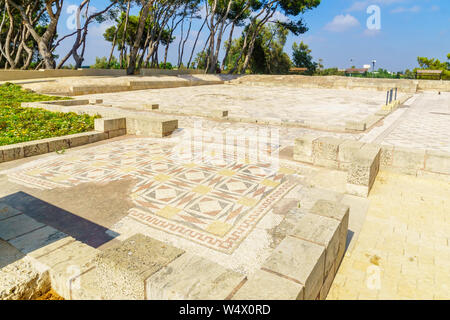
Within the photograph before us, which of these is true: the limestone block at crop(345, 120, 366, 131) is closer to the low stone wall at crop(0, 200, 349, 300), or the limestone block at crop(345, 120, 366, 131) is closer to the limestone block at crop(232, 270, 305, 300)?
the low stone wall at crop(0, 200, 349, 300)

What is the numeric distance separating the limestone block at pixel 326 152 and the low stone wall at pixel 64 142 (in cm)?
508

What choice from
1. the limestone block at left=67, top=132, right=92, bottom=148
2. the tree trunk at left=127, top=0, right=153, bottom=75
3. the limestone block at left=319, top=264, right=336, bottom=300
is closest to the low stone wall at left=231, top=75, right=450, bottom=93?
the tree trunk at left=127, top=0, right=153, bottom=75

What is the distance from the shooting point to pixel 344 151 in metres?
5.27

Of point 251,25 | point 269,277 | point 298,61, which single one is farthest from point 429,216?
point 298,61

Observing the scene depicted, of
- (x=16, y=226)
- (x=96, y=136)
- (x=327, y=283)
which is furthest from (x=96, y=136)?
(x=327, y=283)

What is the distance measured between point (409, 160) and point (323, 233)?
3.48m

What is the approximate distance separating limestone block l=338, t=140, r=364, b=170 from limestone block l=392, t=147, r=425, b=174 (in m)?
0.60

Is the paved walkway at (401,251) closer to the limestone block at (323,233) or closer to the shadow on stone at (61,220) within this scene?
the limestone block at (323,233)

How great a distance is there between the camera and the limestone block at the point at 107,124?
7.52 meters

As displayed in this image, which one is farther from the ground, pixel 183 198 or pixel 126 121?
pixel 126 121

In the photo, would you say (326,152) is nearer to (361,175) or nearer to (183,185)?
(361,175)

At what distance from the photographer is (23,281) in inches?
89.7
